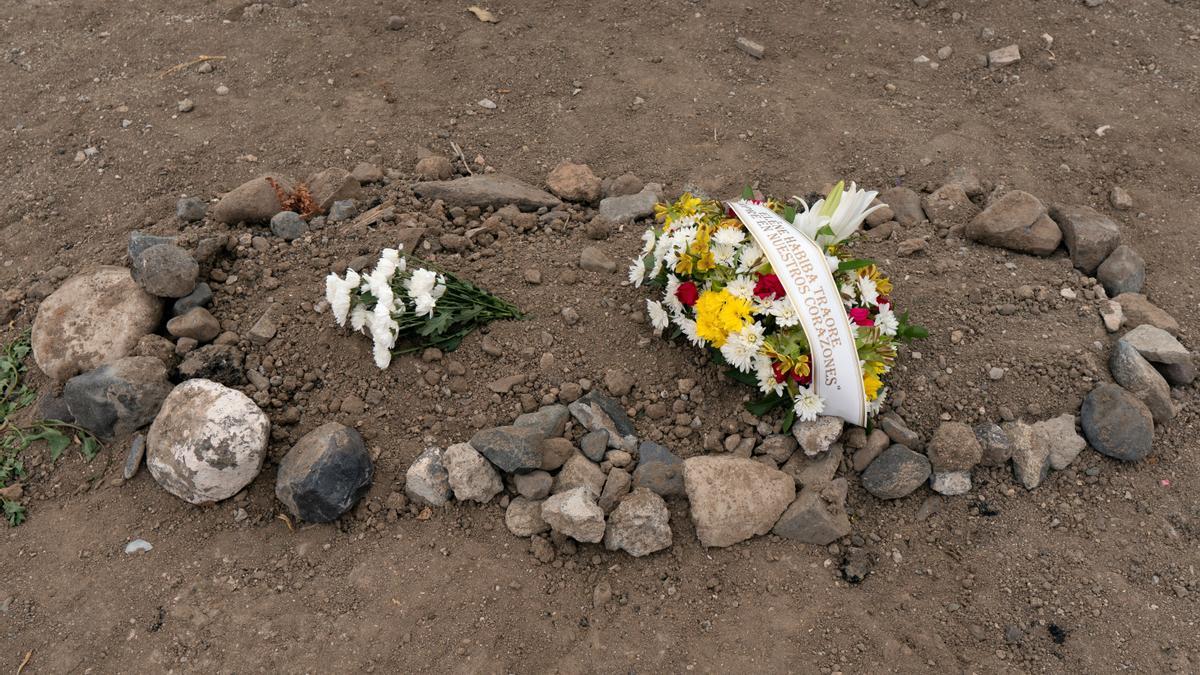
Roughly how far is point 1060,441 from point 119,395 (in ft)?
15.2

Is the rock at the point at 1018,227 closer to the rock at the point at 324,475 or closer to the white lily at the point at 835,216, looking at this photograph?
the white lily at the point at 835,216

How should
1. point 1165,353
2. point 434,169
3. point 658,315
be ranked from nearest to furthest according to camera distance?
point 658,315, point 1165,353, point 434,169

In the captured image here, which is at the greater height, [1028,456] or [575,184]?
[575,184]

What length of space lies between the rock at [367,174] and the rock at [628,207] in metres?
1.48

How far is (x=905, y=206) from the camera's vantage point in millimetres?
5367

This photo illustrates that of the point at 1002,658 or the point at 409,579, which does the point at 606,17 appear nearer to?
the point at 409,579

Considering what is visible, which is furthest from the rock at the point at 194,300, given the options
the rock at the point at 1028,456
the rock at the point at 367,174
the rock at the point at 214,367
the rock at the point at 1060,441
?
the rock at the point at 1060,441

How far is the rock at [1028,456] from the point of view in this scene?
13.3 feet

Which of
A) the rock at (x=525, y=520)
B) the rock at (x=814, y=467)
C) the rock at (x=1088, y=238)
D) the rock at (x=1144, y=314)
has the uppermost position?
the rock at (x=1088, y=238)

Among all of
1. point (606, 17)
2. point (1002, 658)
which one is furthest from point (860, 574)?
point (606, 17)

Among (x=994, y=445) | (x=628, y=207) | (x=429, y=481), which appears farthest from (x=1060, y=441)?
(x=429, y=481)

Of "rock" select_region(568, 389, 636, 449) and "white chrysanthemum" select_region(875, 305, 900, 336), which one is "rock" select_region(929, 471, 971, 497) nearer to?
"white chrysanthemum" select_region(875, 305, 900, 336)

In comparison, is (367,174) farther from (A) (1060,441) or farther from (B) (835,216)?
(A) (1060,441)

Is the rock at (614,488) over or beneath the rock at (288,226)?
beneath
